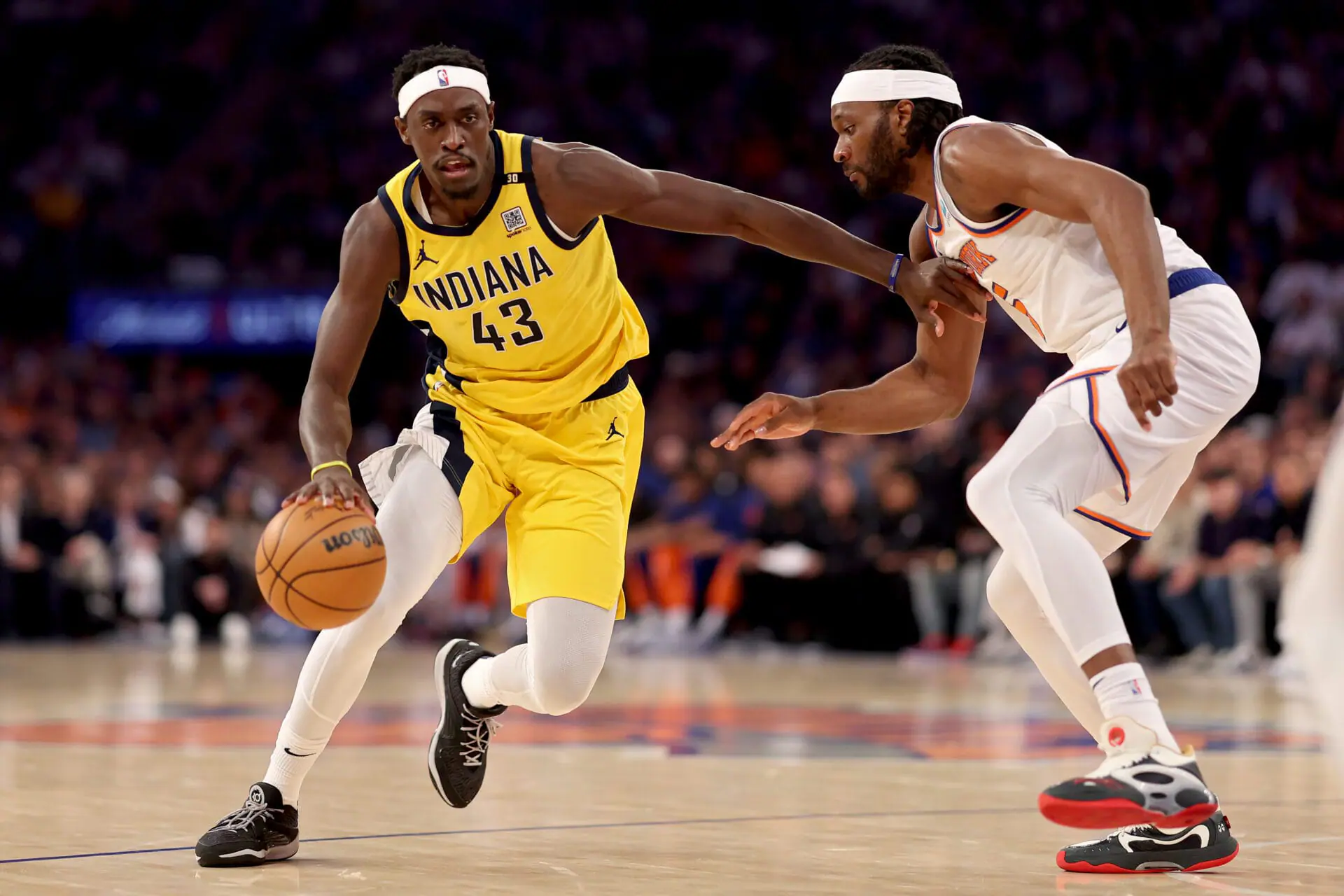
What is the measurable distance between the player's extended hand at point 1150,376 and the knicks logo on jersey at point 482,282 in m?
1.78

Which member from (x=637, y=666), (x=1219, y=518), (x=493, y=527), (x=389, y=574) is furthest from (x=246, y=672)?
(x=389, y=574)

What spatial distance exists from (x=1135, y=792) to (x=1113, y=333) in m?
1.21

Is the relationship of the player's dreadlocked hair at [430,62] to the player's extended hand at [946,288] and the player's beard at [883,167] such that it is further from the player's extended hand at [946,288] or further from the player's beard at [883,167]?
the player's extended hand at [946,288]

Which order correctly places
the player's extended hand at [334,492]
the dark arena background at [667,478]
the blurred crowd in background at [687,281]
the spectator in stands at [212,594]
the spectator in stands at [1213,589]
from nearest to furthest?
the player's extended hand at [334,492] < the dark arena background at [667,478] < the spectator in stands at [1213,589] < the blurred crowd in background at [687,281] < the spectator in stands at [212,594]

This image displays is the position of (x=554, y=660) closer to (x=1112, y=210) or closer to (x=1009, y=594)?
(x=1009, y=594)

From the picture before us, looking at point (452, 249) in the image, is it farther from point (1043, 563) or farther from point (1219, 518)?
point (1219, 518)

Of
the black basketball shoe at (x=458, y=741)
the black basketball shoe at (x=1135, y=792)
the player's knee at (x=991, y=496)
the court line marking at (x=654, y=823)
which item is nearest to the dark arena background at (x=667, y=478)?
the court line marking at (x=654, y=823)

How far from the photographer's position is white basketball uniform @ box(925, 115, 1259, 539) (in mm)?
4250

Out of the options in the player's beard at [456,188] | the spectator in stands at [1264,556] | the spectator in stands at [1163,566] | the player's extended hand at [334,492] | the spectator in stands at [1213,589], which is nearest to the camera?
the player's extended hand at [334,492]

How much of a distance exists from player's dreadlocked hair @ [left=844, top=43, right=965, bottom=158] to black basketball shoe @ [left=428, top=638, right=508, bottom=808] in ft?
6.43

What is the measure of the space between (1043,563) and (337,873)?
192cm

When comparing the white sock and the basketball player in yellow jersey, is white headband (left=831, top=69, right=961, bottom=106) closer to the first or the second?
the basketball player in yellow jersey

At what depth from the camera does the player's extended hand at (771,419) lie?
16.5ft

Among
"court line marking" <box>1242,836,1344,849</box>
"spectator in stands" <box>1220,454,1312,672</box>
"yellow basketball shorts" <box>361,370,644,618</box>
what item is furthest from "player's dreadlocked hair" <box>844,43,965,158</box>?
"spectator in stands" <box>1220,454,1312,672</box>
